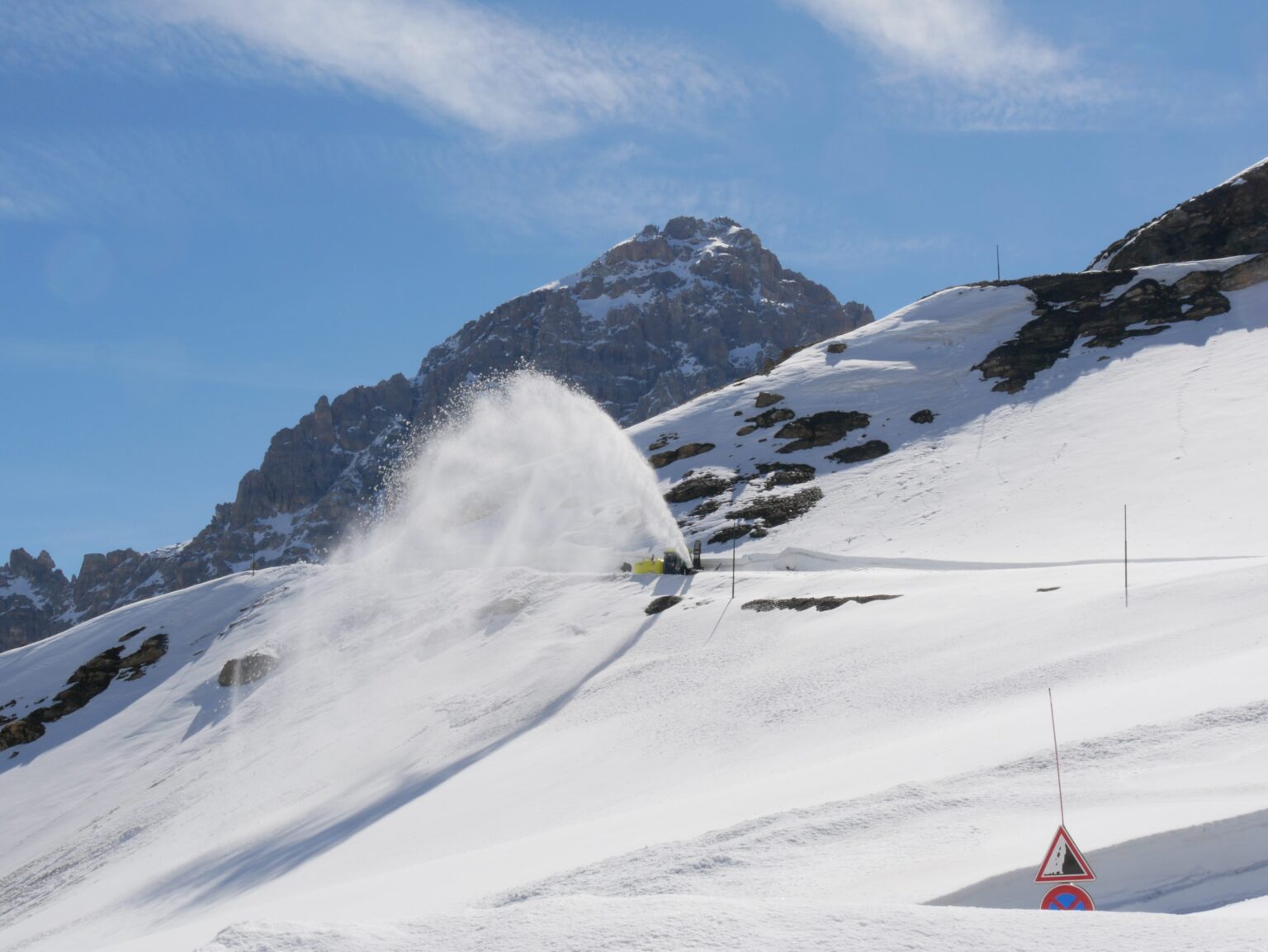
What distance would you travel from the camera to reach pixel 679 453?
56.2m

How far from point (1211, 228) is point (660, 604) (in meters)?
62.9

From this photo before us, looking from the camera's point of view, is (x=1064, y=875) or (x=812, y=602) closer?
(x=1064, y=875)

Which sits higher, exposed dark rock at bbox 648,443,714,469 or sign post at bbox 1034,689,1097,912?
exposed dark rock at bbox 648,443,714,469

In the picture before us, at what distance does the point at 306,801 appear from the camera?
24828 millimetres

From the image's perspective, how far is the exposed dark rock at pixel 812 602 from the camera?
27172 millimetres

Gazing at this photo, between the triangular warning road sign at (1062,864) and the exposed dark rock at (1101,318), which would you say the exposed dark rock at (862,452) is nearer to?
the exposed dark rock at (1101,318)

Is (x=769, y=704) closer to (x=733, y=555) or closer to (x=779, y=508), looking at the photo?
(x=733, y=555)

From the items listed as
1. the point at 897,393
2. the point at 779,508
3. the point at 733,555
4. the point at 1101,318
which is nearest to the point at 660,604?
the point at 733,555

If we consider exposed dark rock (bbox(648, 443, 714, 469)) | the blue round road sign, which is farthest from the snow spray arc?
the blue round road sign

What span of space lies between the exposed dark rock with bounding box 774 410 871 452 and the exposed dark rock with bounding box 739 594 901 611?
23.9m

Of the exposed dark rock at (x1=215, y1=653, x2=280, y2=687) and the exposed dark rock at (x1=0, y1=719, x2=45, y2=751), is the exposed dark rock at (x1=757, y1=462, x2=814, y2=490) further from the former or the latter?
the exposed dark rock at (x1=0, y1=719, x2=45, y2=751)

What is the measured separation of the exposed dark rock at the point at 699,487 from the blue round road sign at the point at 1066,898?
4066cm

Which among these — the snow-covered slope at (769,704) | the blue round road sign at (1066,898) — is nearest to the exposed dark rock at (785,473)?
the snow-covered slope at (769,704)

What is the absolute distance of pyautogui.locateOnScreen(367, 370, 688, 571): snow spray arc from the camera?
4406cm
